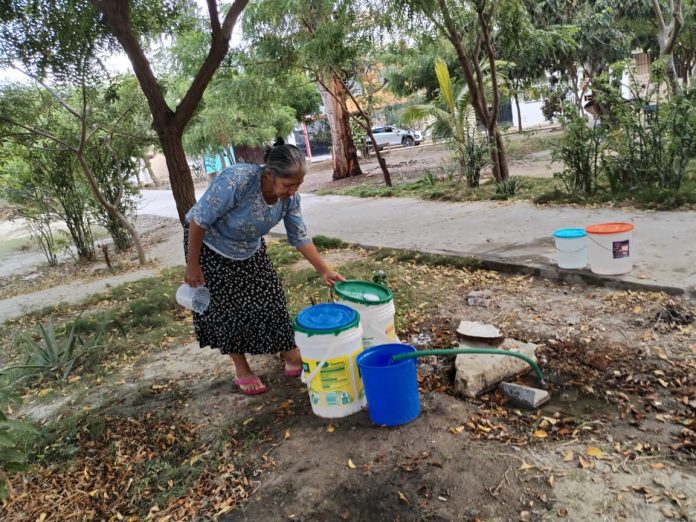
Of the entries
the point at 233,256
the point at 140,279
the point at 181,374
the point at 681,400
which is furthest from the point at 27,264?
the point at 681,400

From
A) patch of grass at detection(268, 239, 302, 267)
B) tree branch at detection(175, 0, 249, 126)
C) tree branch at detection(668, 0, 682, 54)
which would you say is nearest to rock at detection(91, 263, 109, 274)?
patch of grass at detection(268, 239, 302, 267)

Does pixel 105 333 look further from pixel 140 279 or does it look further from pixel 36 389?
pixel 140 279

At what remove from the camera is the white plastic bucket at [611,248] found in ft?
13.3

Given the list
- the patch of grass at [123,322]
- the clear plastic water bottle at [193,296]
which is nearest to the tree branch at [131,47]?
the patch of grass at [123,322]

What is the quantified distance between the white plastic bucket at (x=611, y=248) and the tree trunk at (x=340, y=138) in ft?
39.1

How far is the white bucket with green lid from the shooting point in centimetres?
292

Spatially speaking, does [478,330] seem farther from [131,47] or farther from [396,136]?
[396,136]

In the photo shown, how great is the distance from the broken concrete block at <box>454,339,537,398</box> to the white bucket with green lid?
440 mm

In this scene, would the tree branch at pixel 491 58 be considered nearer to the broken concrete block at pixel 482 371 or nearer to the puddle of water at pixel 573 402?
the broken concrete block at pixel 482 371

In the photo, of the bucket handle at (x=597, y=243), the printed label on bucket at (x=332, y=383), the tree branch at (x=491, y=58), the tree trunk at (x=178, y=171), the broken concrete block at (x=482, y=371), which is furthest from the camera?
the tree branch at (x=491, y=58)

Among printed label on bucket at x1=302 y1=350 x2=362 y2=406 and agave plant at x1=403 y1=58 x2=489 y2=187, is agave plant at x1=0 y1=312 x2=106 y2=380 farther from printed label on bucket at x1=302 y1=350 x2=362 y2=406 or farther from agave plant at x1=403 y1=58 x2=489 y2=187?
agave plant at x1=403 y1=58 x2=489 y2=187

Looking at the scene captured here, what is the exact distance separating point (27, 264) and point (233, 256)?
10.2 m

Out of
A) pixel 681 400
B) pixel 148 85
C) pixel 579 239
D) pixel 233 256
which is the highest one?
pixel 148 85

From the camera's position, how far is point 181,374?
12.2ft
